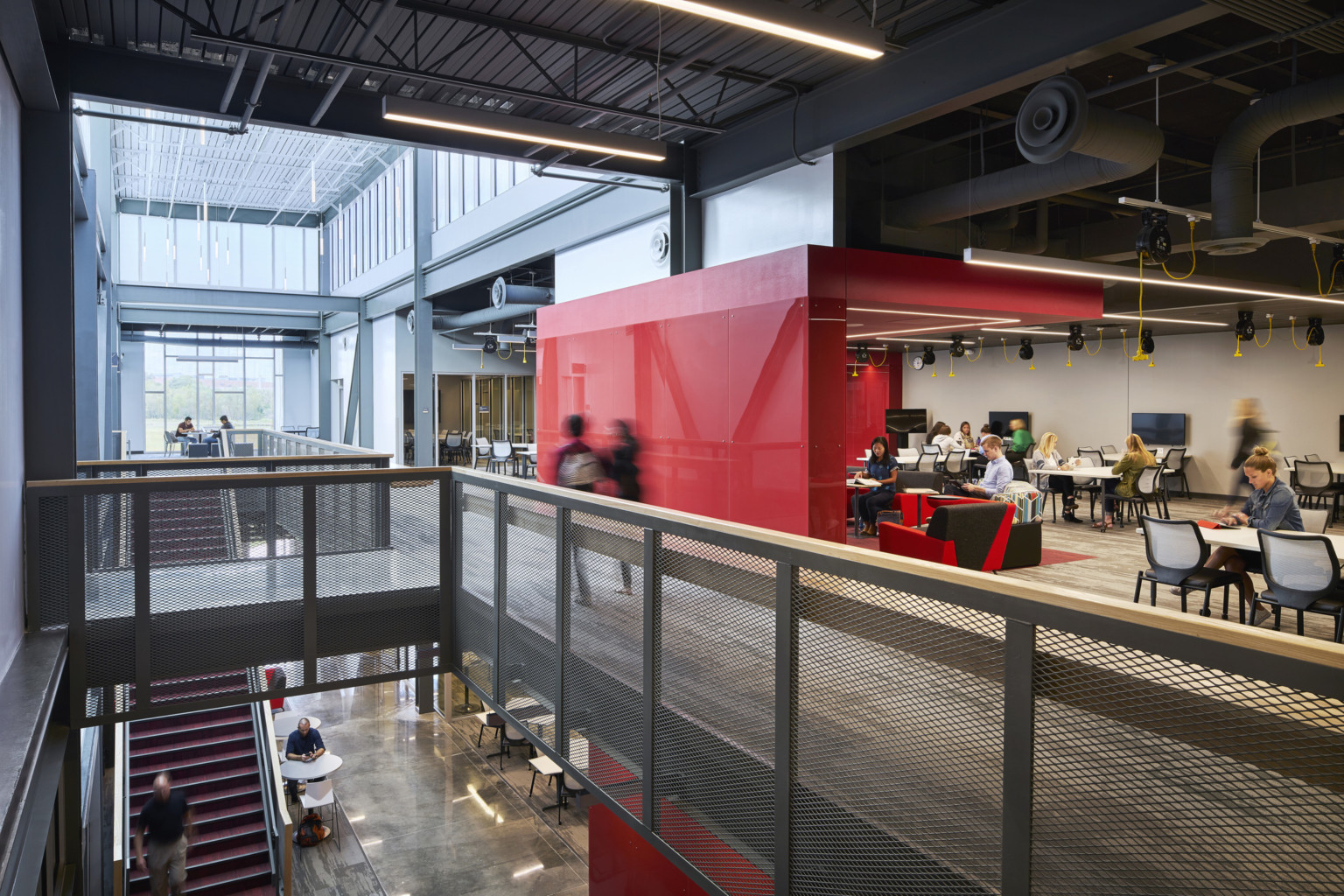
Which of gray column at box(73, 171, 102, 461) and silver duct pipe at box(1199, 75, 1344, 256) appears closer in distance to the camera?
silver duct pipe at box(1199, 75, 1344, 256)

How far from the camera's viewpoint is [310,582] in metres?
5.71

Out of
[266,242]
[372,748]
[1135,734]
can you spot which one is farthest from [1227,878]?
[266,242]

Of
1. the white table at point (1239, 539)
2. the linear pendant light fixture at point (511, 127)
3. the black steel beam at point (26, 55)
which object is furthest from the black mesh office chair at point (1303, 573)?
the black steel beam at point (26, 55)

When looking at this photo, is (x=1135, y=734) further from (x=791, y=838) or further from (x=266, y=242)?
(x=266, y=242)

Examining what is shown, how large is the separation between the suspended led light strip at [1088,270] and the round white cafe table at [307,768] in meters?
9.81

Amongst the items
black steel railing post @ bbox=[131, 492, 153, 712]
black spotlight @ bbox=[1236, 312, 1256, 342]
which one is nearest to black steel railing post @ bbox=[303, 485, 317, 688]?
black steel railing post @ bbox=[131, 492, 153, 712]

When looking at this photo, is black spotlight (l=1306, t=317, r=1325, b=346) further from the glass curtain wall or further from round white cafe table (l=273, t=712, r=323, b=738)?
the glass curtain wall

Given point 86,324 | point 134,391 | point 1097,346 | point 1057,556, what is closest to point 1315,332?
point 1097,346

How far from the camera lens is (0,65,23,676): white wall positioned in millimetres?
4254

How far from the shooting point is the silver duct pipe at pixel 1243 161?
239 inches

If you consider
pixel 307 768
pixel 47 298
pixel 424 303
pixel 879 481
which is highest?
pixel 424 303

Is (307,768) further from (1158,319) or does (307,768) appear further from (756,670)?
(1158,319)

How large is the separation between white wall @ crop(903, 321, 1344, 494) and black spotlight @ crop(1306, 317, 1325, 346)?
4.01 ft

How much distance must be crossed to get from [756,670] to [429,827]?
8.68 m
